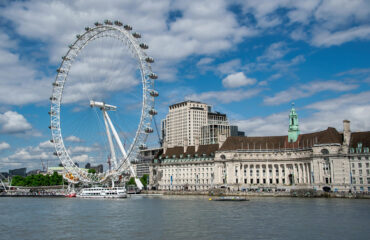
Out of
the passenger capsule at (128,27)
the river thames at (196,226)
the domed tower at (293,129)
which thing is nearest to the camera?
the river thames at (196,226)

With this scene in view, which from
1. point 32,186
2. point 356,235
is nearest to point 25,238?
point 356,235

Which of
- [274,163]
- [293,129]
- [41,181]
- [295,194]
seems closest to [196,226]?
[295,194]

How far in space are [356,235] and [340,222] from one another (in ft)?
29.7

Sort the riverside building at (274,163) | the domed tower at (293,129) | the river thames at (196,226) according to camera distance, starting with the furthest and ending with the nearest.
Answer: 1. the domed tower at (293,129)
2. the riverside building at (274,163)
3. the river thames at (196,226)

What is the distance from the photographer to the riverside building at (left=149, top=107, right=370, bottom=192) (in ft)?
362

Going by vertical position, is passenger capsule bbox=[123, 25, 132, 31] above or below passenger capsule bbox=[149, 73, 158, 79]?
above

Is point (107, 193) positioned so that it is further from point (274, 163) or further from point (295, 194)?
point (274, 163)

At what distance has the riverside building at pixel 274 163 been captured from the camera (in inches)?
4341

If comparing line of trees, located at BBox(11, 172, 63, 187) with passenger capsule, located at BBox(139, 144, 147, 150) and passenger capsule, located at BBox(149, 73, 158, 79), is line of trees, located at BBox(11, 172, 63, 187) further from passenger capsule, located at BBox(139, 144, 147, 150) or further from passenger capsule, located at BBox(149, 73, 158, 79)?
passenger capsule, located at BBox(149, 73, 158, 79)

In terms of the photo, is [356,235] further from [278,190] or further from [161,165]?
[161,165]

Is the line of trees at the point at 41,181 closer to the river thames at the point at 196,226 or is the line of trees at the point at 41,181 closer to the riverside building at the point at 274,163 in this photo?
the riverside building at the point at 274,163

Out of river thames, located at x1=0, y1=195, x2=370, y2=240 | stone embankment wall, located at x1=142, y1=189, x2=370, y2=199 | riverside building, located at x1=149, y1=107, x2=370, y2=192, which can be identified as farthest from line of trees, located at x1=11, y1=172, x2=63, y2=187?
river thames, located at x1=0, y1=195, x2=370, y2=240

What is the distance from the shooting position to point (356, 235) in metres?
41.1

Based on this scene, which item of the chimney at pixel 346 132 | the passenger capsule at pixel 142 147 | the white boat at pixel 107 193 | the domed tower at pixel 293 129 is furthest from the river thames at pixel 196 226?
the domed tower at pixel 293 129
